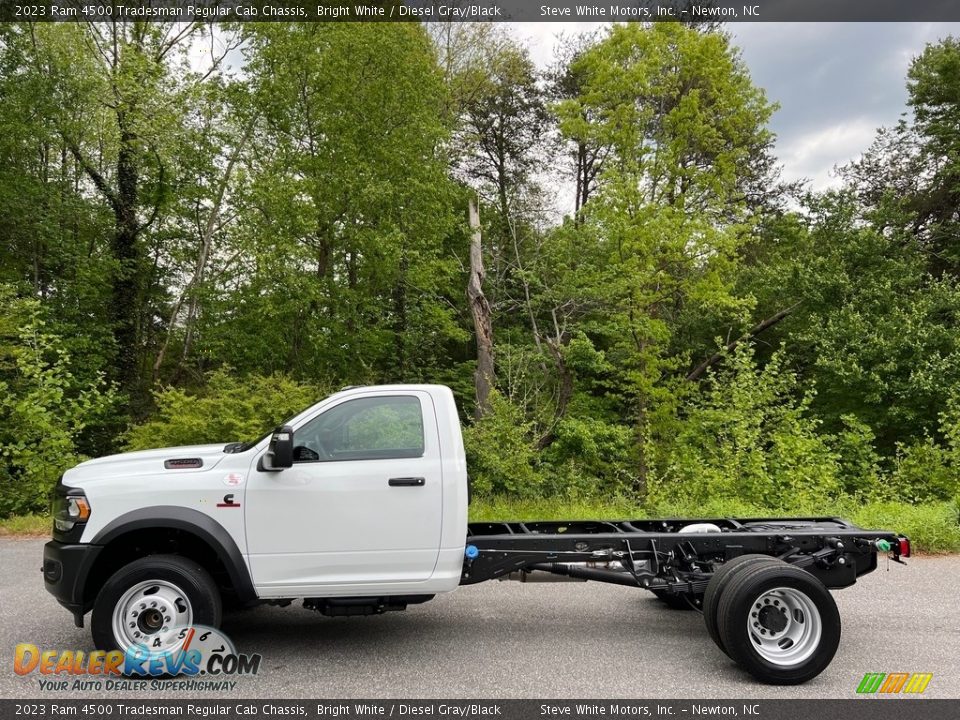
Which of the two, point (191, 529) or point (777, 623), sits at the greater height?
point (191, 529)

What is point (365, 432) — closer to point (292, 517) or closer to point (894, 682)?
point (292, 517)

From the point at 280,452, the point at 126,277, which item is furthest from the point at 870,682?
the point at 126,277

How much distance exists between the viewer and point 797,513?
33.7ft

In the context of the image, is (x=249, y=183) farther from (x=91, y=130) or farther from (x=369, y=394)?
(x=369, y=394)

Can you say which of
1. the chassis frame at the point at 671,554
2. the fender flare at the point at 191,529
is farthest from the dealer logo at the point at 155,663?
the chassis frame at the point at 671,554

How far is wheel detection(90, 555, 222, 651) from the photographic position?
192 inches

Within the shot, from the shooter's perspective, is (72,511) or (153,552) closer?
(72,511)

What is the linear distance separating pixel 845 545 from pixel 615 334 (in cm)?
1460

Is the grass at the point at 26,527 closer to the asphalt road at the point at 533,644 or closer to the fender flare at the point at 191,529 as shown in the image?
the asphalt road at the point at 533,644

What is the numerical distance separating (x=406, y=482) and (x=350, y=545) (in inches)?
23.8

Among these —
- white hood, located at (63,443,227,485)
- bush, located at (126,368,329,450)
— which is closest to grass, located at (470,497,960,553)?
bush, located at (126,368,329,450)

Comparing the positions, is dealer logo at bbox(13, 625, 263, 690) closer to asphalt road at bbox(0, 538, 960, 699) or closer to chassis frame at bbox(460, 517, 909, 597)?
asphalt road at bbox(0, 538, 960, 699)

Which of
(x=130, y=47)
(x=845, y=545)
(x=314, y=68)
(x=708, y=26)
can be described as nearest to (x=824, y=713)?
(x=845, y=545)

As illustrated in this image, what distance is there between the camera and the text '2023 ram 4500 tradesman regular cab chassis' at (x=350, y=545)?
4.90 meters
